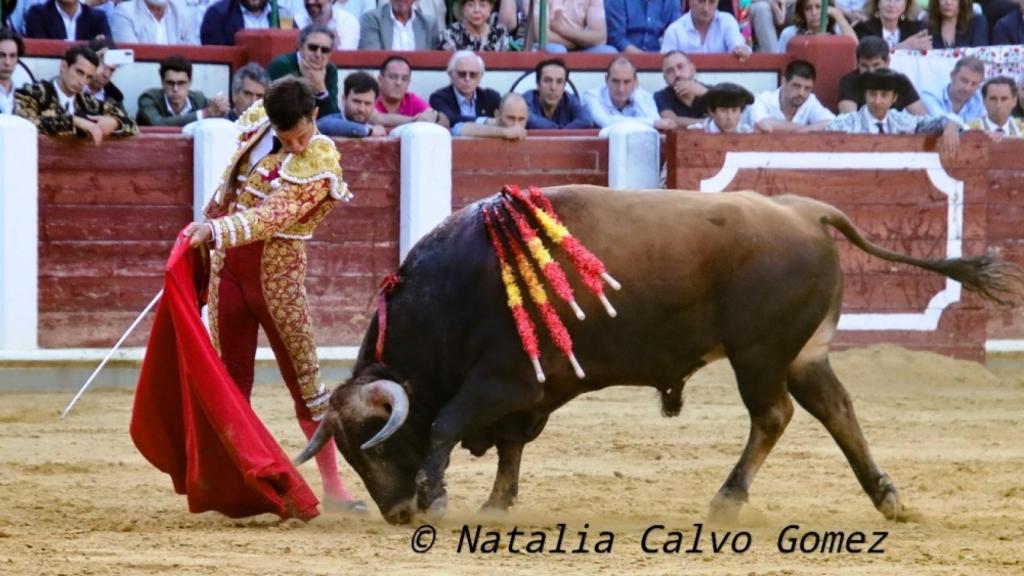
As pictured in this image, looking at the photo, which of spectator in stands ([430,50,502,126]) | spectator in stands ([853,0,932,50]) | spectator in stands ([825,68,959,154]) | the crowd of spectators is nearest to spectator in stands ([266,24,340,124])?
the crowd of spectators

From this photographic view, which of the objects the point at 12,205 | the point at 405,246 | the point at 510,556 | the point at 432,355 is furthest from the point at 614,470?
the point at 12,205

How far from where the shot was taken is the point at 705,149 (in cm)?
909

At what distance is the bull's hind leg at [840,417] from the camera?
5398 millimetres

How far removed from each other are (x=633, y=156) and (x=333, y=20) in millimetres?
1750

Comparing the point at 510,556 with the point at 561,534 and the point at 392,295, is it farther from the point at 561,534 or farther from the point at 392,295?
the point at 392,295

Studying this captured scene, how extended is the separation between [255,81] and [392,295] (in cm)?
340

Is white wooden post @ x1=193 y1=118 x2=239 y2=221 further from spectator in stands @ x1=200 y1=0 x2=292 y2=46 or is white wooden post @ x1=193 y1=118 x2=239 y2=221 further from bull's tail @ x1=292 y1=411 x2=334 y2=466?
bull's tail @ x1=292 y1=411 x2=334 y2=466

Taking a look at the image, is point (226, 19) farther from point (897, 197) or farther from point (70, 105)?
point (897, 197)

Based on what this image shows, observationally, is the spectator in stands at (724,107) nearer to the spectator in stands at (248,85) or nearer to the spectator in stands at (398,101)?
the spectator in stands at (398,101)

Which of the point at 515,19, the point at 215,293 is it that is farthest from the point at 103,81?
the point at 215,293

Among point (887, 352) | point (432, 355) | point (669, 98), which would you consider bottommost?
point (887, 352)

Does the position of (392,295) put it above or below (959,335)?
above

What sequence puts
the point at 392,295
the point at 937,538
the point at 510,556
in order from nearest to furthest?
the point at 510,556, the point at 937,538, the point at 392,295

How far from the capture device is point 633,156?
9156 mm
